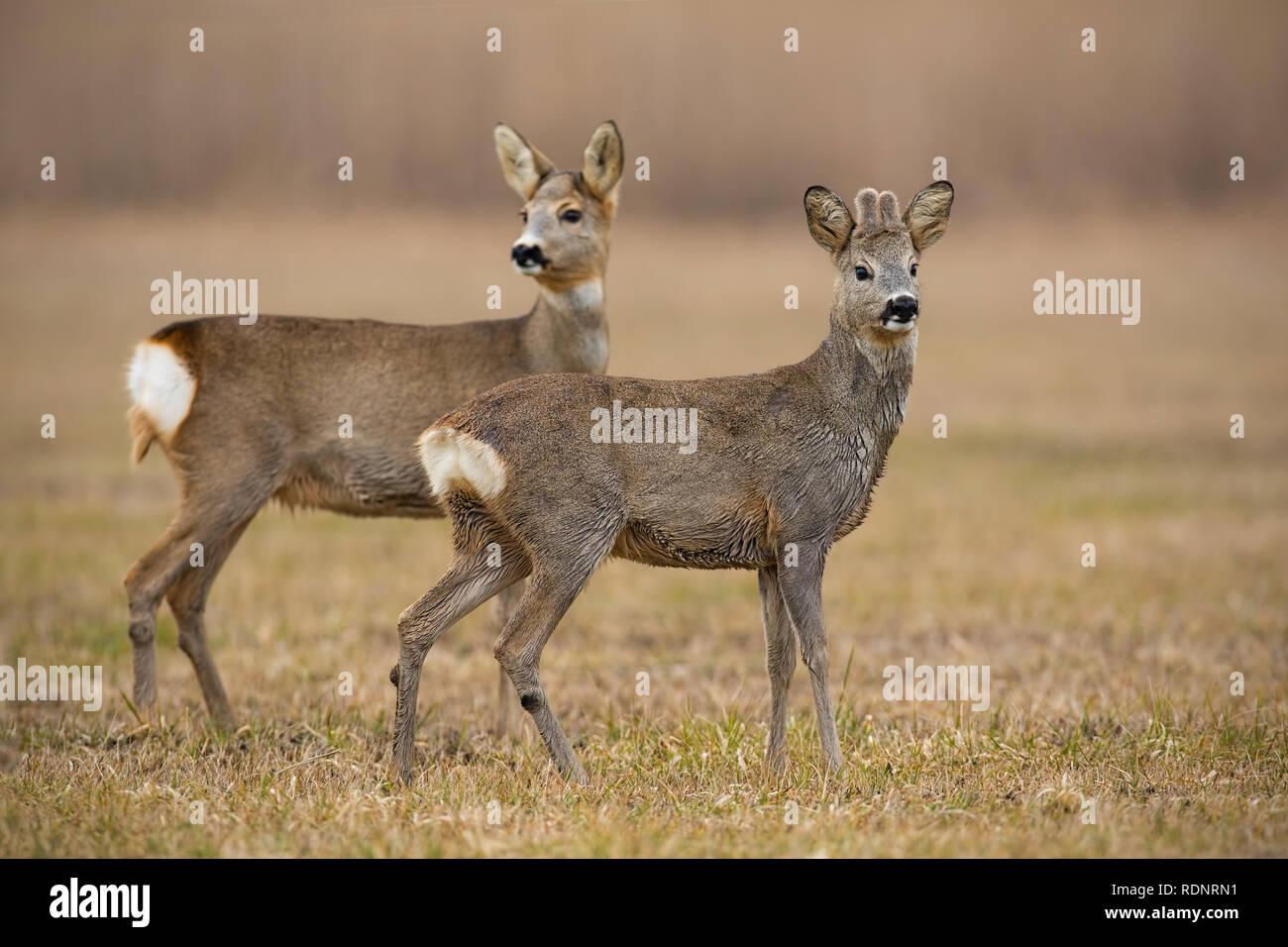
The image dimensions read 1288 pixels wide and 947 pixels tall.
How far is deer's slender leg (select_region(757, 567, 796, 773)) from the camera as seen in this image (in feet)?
22.9

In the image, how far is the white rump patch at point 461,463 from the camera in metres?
6.45

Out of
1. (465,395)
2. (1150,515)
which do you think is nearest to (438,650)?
(465,395)

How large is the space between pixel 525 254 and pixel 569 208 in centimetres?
50

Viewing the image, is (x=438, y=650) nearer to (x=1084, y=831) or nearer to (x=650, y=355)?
(x=1084, y=831)

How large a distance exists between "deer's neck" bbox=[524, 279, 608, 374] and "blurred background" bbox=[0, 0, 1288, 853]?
2014 millimetres

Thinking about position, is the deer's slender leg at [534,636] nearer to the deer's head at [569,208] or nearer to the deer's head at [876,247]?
the deer's head at [876,247]

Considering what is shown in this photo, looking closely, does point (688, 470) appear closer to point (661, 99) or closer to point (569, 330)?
point (569, 330)

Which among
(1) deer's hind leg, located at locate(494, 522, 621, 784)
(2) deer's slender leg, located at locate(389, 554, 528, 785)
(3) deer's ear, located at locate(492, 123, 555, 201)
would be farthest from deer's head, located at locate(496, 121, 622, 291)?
(1) deer's hind leg, located at locate(494, 522, 621, 784)

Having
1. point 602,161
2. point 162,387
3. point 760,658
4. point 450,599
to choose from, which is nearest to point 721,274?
point 760,658

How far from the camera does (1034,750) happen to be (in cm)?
705

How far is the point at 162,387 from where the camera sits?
8156 mm

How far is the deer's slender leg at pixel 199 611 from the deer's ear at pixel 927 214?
13.3 ft

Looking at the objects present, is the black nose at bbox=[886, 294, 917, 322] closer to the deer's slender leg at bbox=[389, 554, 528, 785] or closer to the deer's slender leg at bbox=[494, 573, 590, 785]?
the deer's slender leg at bbox=[494, 573, 590, 785]
